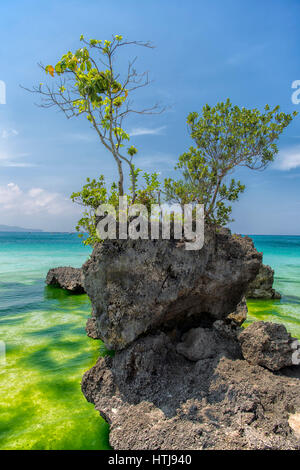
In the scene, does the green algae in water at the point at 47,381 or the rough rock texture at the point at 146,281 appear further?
the rough rock texture at the point at 146,281

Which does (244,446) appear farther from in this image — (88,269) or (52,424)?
(88,269)

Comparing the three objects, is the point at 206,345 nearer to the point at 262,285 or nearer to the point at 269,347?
the point at 269,347

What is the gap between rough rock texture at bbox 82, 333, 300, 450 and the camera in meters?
3.17

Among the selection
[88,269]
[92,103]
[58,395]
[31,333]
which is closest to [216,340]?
[88,269]

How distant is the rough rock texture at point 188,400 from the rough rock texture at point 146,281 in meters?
0.40

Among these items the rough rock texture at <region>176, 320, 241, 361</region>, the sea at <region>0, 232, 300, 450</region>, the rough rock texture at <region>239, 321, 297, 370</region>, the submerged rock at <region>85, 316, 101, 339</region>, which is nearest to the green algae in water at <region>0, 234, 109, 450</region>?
the sea at <region>0, 232, 300, 450</region>

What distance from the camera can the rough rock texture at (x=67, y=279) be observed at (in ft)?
43.4

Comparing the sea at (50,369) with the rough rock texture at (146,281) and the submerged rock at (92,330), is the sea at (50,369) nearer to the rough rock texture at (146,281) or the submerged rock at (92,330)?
the submerged rock at (92,330)

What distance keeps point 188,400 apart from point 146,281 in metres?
1.85

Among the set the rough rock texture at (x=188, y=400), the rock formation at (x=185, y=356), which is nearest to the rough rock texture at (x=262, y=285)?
the rock formation at (x=185, y=356)

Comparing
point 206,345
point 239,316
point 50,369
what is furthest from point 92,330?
point 239,316

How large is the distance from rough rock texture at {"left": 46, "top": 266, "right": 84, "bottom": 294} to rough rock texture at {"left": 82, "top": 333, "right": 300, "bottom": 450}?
8.95m

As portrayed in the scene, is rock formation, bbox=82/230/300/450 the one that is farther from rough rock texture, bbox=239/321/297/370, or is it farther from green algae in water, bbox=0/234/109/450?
green algae in water, bbox=0/234/109/450
